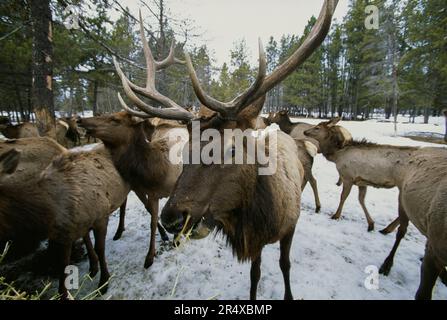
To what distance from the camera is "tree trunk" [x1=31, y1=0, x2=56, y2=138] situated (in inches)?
184

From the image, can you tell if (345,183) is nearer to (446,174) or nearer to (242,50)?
(446,174)

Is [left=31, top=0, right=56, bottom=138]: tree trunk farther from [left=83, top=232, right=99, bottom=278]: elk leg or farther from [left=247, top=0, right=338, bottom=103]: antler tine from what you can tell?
[left=247, top=0, right=338, bottom=103]: antler tine

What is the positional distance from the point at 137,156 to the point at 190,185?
7.69 feet

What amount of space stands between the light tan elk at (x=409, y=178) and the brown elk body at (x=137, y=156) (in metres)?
3.63

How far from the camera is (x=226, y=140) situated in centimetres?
205

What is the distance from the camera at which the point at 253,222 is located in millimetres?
2275

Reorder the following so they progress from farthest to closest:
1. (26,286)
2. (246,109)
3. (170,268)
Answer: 1. (170,268)
2. (26,286)
3. (246,109)

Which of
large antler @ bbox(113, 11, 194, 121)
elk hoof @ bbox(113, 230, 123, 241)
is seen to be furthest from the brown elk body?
elk hoof @ bbox(113, 230, 123, 241)

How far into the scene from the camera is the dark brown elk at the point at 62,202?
8.21 ft

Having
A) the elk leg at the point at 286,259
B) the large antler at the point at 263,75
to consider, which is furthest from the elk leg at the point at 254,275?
the large antler at the point at 263,75

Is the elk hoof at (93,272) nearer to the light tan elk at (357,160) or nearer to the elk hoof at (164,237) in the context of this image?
the elk hoof at (164,237)

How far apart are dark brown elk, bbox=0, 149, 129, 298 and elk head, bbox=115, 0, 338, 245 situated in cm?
138
